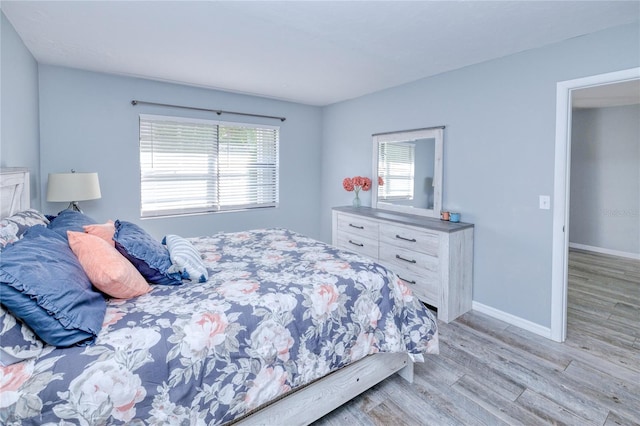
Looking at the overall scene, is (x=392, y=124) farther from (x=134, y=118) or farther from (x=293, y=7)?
(x=134, y=118)

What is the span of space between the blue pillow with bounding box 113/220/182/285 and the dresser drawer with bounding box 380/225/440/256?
2.20 m

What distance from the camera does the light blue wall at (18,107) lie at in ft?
7.00

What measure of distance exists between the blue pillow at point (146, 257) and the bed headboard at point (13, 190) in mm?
654

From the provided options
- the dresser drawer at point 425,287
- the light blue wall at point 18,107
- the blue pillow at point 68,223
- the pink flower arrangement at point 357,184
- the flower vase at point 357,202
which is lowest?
the dresser drawer at point 425,287

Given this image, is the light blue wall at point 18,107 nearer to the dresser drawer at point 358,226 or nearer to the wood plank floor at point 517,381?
the wood plank floor at point 517,381

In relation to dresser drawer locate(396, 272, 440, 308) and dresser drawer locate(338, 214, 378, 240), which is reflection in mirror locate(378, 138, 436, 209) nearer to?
dresser drawer locate(338, 214, 378, 240)

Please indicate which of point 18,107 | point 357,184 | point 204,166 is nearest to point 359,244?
point 357,184

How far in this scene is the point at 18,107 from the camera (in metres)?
2.42

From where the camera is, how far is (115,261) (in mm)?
1513

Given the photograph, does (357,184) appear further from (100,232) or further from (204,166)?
(100,232)

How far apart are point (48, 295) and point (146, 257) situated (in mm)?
609

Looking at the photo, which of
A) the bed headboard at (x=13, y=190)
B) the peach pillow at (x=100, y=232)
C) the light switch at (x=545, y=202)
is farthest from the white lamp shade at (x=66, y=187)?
the light switch at (x=545, y=202)

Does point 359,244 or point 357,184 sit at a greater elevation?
point 357,184

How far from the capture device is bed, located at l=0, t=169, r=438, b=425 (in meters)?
1.09
